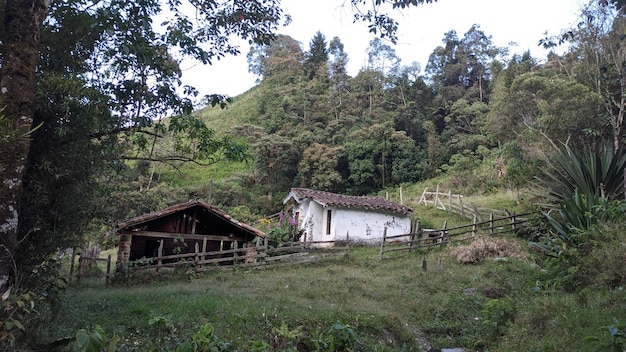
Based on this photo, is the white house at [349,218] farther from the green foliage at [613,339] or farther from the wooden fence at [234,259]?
the green foliage at [613,339]

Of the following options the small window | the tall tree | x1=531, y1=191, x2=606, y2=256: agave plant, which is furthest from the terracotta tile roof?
the tall tree

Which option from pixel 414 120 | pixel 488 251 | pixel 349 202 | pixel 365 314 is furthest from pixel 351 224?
pixel 414 120

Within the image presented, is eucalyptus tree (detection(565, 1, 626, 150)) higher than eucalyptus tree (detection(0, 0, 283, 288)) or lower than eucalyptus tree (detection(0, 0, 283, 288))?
higher

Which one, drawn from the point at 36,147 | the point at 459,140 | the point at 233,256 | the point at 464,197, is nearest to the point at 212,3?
the point at 36,147

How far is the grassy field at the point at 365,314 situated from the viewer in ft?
17.5

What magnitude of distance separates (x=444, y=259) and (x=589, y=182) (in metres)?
6.86

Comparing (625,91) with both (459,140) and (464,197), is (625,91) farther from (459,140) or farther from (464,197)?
(459,140)

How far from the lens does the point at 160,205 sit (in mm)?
26828

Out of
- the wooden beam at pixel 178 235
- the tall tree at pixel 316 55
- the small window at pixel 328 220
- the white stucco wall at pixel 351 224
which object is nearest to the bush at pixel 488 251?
the white stucco wall at pixel 351 224

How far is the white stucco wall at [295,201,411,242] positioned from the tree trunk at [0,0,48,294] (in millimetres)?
19078

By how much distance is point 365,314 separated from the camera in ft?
26.2

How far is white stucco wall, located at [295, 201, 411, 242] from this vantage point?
22656 millimetres

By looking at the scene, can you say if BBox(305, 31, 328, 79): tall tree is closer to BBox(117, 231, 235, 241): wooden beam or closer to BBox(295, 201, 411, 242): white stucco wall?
BBox(295, 201, 411, 242): white stucco wall

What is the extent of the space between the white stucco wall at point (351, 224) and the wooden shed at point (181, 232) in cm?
664
